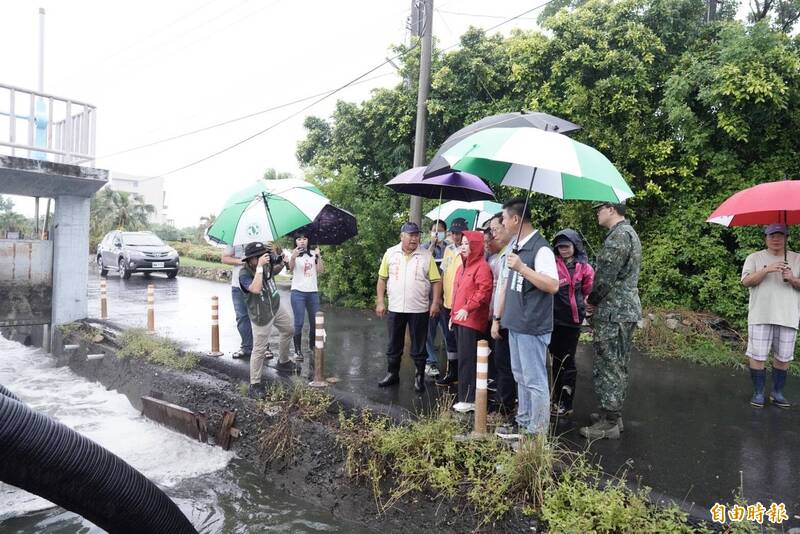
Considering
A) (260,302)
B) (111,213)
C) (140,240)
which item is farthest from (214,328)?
(111,213)

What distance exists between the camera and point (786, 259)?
543 cm

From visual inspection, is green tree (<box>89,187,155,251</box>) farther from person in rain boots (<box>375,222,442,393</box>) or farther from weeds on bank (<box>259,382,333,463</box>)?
person in rain boots (<box>375,222,442,393</box>)

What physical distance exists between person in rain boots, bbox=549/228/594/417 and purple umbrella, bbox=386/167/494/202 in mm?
1441

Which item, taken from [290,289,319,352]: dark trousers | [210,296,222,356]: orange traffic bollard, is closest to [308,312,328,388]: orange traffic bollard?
[290,289,319,352]: dark trousers

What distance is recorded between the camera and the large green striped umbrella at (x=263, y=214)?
6.13 meters

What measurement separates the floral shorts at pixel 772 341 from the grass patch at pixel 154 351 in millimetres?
7074

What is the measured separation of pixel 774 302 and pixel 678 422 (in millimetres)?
1601

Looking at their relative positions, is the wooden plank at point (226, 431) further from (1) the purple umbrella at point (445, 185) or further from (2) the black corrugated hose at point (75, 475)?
(1) the purple umbrella at point (445, 185)

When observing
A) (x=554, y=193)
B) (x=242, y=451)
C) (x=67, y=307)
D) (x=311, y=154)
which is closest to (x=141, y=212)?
(x=311, y=154)

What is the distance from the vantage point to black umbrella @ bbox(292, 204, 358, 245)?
7496 mm

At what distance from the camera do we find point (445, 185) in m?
6.29

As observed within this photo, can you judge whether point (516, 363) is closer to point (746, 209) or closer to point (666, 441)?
point (666, 441)

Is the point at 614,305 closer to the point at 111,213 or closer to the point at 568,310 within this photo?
the point at 568,310

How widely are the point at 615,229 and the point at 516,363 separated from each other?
1.49 m
